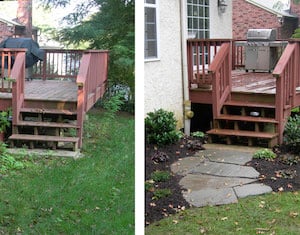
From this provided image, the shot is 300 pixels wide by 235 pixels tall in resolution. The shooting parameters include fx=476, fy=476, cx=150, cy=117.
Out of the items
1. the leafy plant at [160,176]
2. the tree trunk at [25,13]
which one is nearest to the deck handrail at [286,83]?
the leafy plant at [160,176]

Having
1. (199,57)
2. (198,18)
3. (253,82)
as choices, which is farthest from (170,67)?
(198,18)

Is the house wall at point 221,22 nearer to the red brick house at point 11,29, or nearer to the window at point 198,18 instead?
the window at point 198,18

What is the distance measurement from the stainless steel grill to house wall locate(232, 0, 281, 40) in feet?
0.16

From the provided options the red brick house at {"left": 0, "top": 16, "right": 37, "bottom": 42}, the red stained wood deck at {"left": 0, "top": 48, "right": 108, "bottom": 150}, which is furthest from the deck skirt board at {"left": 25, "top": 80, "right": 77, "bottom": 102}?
the red brick house at {"left": 0, "top": 16, "right": 37, "bottom": 42}

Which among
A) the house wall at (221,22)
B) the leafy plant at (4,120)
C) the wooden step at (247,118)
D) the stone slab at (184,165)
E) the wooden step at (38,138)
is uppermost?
the house wall at (221,22)

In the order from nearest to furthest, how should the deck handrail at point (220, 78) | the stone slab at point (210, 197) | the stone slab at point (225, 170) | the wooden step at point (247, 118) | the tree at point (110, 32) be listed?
the tree at point (110, 32) → the stone slab at point (210, 197) → the stone slab at point (225, 170) → the wooden step at point (247, 118) → the deck handrail at point (220, 78)

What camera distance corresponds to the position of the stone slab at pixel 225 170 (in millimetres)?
2734

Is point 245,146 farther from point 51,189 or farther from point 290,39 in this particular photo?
point 51,189

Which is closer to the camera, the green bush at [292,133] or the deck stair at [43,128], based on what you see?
the deck stair at [43,128]

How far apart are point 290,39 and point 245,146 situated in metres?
0.71

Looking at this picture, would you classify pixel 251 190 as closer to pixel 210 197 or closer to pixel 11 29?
pixel 210 197

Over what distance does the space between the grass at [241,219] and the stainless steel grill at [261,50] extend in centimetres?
84

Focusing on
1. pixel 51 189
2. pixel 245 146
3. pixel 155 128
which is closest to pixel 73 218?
pixel 51 189

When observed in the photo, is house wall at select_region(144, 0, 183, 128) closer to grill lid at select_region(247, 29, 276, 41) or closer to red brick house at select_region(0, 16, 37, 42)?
grill lid at select_region(247, 29, 276, 41)
